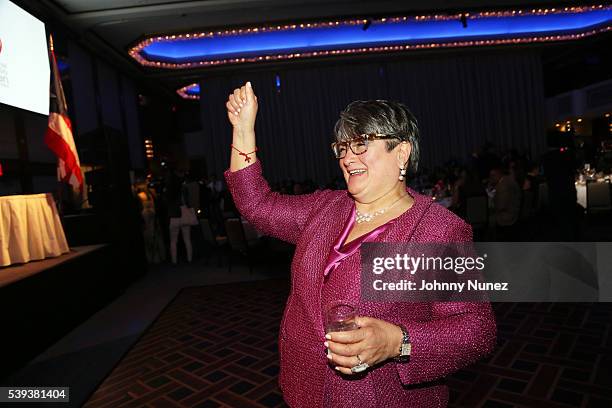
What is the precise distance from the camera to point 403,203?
1.15 meters

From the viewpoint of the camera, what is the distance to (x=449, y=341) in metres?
0.88

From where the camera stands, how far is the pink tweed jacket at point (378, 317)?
891 millimetres

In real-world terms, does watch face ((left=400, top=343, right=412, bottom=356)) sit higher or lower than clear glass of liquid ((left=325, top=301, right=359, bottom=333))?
lower

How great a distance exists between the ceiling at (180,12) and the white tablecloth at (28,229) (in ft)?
9.91

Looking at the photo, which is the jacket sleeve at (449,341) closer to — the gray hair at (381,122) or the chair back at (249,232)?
the gray hair at (381,122)

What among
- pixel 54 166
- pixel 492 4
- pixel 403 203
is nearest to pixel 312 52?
pixel 492 4

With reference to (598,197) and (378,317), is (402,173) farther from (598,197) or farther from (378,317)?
(598,197)

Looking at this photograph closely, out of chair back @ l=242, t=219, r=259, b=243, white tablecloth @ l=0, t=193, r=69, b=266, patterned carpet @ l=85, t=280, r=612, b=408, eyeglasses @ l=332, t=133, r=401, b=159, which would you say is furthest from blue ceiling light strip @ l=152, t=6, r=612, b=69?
eyeglasses @ l=332, t=133, r=401, b=159

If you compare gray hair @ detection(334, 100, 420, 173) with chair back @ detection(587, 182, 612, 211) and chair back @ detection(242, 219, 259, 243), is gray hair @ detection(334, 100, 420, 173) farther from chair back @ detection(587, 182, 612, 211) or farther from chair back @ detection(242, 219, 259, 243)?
chair back @ detection(587, 182, 612, 211)

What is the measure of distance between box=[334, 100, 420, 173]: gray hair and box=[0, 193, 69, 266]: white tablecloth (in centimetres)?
368

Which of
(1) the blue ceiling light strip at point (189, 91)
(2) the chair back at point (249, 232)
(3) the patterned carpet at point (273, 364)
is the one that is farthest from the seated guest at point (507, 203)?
(1) the blue ceiling light strip at point (189, 91)

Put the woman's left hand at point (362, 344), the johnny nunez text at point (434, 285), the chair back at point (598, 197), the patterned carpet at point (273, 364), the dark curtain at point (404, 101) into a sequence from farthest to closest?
1. the dark curtain at point (404, 101)
2. the chair back at point (598, 197)
3. the patterned carpet at point (273, 364)
4. the johnny nunez text at point (434, 285)
5. the woman's left hand at point (362, 344)

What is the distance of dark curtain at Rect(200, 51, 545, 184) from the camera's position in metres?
11.5

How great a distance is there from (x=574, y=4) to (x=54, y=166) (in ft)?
32.7
